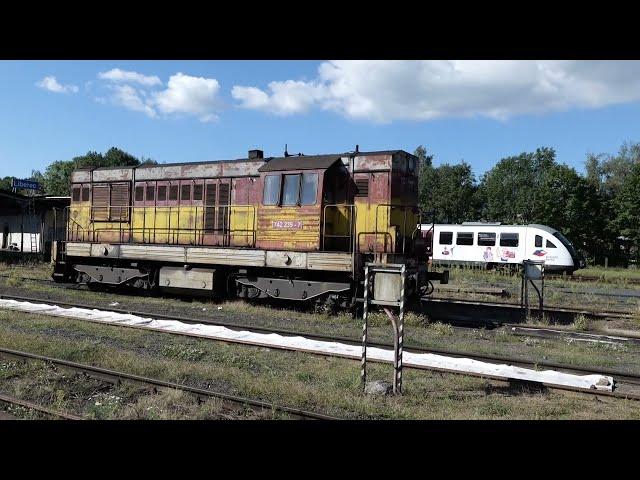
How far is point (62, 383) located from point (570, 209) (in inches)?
1893

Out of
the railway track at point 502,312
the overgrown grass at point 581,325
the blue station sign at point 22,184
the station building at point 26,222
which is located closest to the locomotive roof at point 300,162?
the railway track at point 502,312

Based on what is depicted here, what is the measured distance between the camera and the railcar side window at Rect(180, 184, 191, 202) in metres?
16.3

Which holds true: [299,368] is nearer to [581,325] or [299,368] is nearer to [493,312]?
[581,325]

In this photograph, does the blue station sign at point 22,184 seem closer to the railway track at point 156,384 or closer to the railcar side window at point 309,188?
the railcar side window at point 309,188

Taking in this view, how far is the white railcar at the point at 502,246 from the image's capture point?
29.9 m

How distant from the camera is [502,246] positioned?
31.2 metres

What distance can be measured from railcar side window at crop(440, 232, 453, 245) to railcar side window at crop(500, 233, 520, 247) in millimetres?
3182

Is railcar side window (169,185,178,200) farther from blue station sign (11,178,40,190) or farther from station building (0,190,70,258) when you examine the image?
blue station sign (11,178,40,190)

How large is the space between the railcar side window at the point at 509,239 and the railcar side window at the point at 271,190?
20756 millimetres
